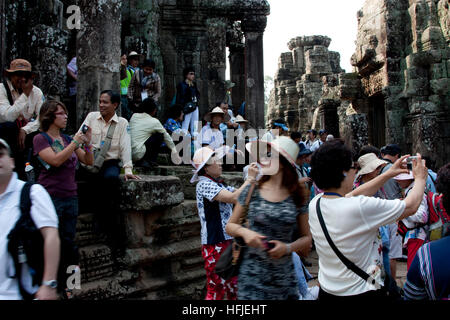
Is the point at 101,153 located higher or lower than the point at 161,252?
higher

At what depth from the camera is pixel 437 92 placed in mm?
13289

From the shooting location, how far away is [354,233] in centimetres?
236

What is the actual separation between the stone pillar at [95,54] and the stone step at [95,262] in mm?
1741

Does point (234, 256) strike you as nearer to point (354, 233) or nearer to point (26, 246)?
point (354, 233)

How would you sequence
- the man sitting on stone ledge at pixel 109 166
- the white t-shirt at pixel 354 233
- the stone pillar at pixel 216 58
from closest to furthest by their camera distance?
the white t-shirt at pixel 354 233, the man sitting on stone ledge at pixel 109 166, the stone pillar at pixel 216 58

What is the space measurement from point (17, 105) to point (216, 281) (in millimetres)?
2660

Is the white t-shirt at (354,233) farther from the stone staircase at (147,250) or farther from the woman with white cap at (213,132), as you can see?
the woman with white cap at (213,132)

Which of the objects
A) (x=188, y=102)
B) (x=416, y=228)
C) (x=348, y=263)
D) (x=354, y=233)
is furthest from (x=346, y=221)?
(x=188, y=102)

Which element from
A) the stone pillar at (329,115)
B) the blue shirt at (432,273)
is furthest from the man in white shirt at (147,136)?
the stone pillar at (329,115)

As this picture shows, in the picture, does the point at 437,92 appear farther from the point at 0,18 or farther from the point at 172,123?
the point at 0,18

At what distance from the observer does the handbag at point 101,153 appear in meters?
4.35

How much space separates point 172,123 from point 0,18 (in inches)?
126

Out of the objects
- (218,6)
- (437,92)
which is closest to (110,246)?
(218,6)
